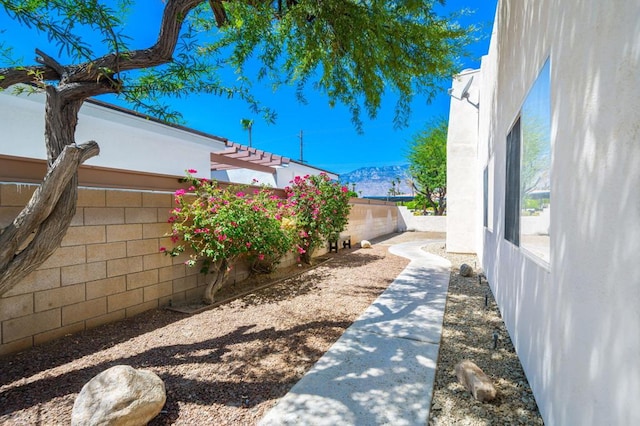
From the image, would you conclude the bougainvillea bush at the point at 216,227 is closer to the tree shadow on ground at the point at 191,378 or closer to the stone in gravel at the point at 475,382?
the tree shadow on ground at the point at 191,378

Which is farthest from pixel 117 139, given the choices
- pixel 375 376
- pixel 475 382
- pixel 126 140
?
pixel 475 382

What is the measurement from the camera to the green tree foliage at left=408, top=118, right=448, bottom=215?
751 inches

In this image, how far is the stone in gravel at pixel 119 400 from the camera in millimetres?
1979

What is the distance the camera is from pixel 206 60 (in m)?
4.10

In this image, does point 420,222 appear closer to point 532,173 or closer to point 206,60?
point 532,173

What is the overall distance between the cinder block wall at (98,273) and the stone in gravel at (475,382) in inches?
162

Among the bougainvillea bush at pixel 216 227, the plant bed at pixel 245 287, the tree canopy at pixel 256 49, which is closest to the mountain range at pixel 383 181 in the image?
the plant bed at pixel 245 287

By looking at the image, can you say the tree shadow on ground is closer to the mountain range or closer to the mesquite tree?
the mesquite tree

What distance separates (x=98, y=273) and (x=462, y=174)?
389 inches

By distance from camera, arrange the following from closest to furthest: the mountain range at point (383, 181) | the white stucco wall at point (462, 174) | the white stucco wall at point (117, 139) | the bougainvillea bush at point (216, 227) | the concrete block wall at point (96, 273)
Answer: the concrete block wall at point (96, 273) < the bougainvillea bush at point (216, 227) < the white stucco wall at point (117, 139) < the white stucco wall at point (462, 174) < the mountain range at point (383, 181)

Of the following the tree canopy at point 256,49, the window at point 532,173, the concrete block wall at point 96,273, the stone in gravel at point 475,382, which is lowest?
the stone in gravel at point 475,382

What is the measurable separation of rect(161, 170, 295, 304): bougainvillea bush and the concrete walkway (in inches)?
85.2

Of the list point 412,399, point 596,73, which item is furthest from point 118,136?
point 596,73

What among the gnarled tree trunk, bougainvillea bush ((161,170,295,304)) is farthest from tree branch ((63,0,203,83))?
bougainvillea bush ((161,170,295,304))
